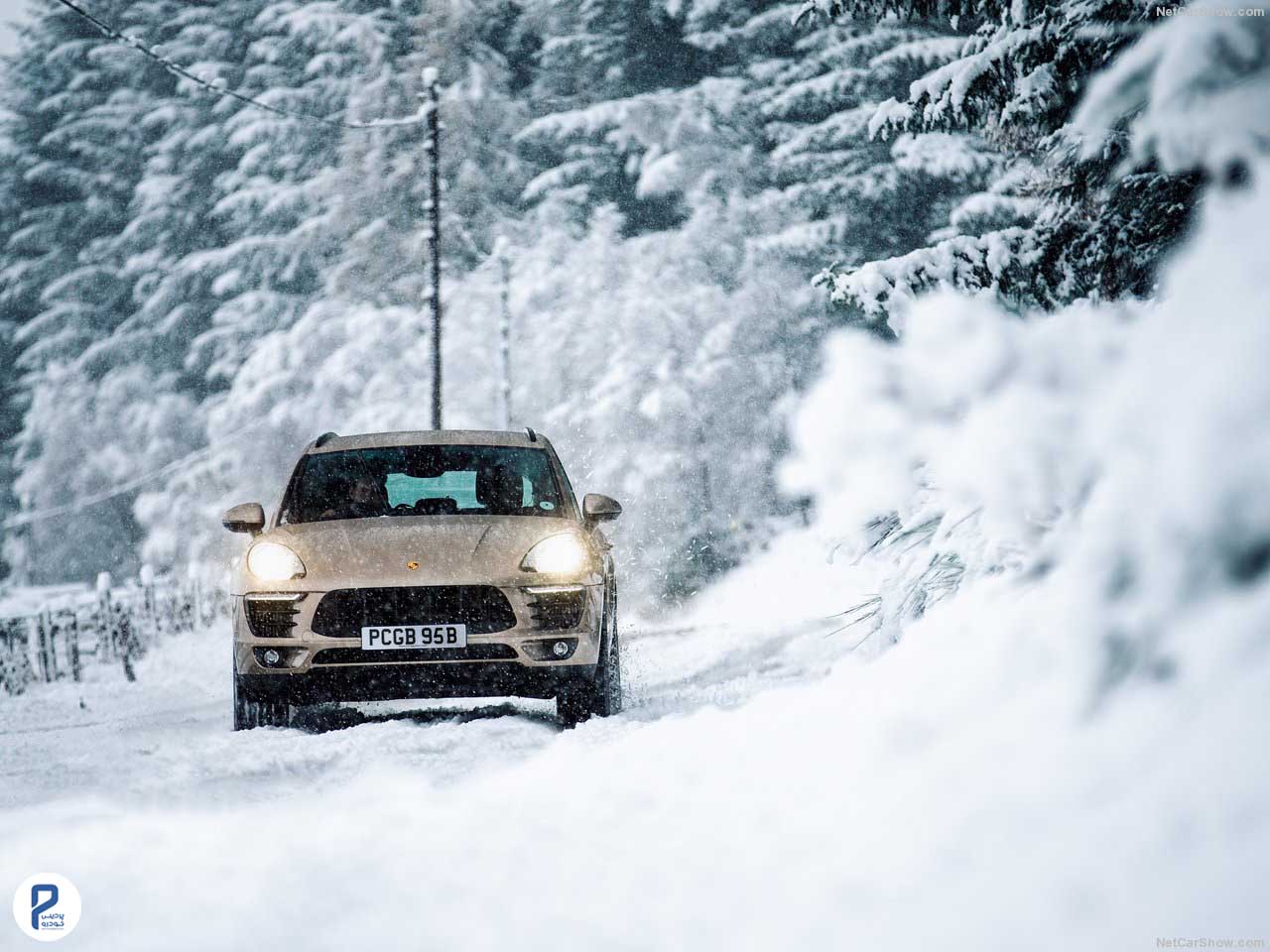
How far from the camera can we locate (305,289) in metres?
43.2

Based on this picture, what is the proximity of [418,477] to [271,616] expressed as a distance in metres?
1.55

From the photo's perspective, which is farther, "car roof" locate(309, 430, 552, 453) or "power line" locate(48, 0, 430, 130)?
"power line" locate(48, 0, 430, 130)

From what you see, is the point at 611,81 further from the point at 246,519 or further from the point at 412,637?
the point at 412,637

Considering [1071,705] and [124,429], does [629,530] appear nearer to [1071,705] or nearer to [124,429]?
[124,429]

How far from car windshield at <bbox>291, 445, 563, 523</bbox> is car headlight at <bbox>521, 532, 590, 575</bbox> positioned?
60 cm

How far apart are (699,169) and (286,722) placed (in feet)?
89.3

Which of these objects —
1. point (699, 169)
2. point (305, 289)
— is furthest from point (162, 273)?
point (699, 169)

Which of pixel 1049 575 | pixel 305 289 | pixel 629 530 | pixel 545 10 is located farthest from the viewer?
pixel 305 289

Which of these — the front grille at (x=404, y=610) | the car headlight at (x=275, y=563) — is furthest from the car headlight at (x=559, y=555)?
the car headlight at (x=275, y=563)

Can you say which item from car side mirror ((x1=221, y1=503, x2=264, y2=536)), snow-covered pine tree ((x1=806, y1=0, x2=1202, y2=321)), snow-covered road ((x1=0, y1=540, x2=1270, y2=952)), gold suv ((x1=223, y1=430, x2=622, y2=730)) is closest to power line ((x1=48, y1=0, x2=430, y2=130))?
car side mirror ((x1=221, y1=503, x2=264, y2=536))

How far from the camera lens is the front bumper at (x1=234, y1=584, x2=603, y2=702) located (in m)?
6.86

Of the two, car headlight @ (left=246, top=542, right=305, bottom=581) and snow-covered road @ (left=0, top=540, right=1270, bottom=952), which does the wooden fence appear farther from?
snow-covered road @ (left=0, top=540, right=1270, bottom=952)

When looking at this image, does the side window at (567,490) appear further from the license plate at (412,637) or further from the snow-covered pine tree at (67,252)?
the snow-covered pine tree at (67,252)

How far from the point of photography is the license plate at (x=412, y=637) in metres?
6.85
